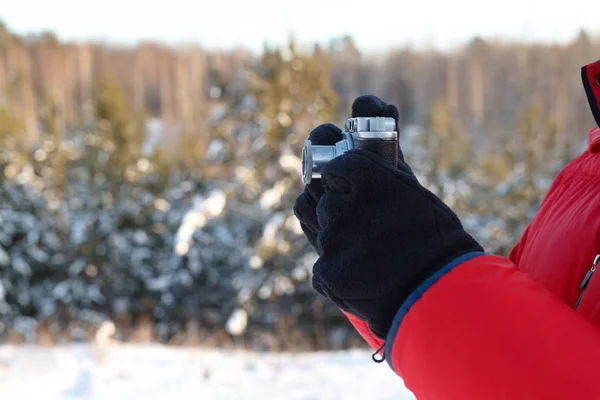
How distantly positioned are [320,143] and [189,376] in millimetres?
4426

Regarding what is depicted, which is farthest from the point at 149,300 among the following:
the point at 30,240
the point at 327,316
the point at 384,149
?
the point at 384,149

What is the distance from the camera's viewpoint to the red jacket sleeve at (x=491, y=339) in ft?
1.81

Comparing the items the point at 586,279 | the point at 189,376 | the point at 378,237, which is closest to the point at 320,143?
the point at 378,237

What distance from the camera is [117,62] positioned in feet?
173

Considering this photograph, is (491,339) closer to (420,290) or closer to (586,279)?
(420,290)

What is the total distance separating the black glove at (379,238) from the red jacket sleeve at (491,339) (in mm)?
22

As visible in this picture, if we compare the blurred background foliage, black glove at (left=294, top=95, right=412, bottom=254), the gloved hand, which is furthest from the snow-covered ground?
the gloved hand

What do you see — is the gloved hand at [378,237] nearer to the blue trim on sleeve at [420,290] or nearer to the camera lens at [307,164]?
the blue trim on sleeve at [420,290]

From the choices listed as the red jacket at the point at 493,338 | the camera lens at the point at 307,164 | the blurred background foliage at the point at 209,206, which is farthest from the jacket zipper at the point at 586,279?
the blurred background foliage at the point at 209,206

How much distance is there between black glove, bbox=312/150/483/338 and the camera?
0.65 metres

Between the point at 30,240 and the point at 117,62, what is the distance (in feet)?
136

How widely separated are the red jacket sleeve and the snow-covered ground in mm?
3772

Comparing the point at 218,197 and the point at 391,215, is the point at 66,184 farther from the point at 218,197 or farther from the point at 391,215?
the point at 391,215

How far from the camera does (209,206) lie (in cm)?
1060
